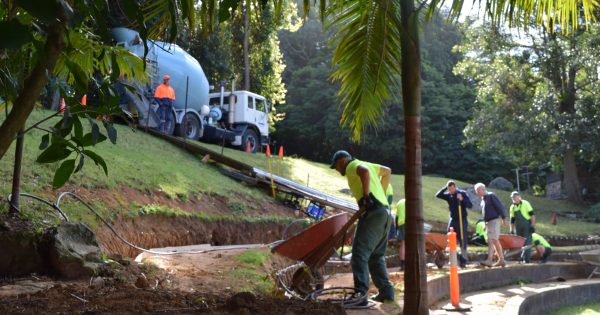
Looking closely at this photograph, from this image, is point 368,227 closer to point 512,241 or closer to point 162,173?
point 162,173

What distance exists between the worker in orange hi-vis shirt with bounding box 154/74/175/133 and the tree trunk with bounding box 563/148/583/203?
→ 835 inches

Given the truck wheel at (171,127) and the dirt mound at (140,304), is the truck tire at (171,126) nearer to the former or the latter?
the truck wheel at (171,127)

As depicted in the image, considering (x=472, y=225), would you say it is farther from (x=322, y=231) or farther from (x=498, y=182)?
(x=498, y=182)

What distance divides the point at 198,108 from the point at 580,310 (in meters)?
16.7

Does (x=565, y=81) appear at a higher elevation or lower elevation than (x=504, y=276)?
higher

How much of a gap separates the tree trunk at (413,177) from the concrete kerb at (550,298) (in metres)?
3.83

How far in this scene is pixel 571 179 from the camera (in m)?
33.5

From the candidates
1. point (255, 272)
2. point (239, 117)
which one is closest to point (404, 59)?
point (255, 272)

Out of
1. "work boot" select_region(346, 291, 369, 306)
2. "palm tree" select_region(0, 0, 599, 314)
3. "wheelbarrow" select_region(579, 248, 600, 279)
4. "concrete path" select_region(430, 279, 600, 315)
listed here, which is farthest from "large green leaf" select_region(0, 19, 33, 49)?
"wheelbarrow" select_region(579, 248, 600, 279)

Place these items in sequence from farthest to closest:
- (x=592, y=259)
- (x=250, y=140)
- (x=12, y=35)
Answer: (x=250, y=140)
(x=592, y=259)
(x=12, y=35)

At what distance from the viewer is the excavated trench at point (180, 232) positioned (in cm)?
955

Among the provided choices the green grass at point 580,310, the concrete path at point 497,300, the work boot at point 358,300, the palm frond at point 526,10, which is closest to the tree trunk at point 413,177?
the palm frond at point 526,10

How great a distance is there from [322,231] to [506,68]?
84.2 feet

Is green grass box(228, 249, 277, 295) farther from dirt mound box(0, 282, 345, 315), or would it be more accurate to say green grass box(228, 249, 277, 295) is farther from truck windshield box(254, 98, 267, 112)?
truck windshield box(254, 98, 267, 112)
